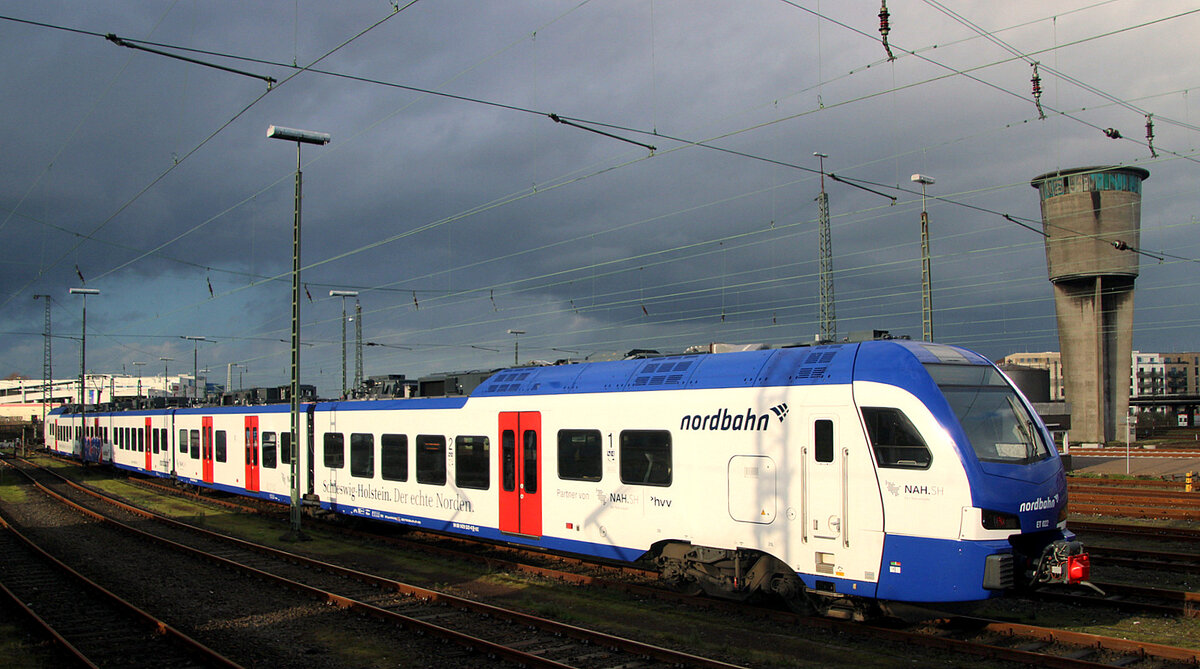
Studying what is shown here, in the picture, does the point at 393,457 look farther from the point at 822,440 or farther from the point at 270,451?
the point at 822,440

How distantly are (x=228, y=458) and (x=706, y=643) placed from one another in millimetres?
22201

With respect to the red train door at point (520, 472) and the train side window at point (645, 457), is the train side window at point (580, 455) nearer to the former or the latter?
the train side window at point (645, 457)

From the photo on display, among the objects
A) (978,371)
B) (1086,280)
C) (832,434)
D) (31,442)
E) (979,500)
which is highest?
(1086,280)

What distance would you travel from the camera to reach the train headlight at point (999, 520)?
9.15 m

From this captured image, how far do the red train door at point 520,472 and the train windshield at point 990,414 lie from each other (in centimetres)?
719

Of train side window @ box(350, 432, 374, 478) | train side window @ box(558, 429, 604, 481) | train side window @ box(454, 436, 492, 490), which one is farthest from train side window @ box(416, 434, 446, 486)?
train side window @ box(558, 429, 604, 481)

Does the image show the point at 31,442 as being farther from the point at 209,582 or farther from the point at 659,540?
the point at 659,540

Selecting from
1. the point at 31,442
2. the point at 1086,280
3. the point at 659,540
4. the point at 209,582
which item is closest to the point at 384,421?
the point at 209,582

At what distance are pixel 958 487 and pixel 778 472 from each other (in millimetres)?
2306

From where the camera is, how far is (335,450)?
832 inches

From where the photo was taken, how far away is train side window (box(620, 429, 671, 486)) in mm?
12336

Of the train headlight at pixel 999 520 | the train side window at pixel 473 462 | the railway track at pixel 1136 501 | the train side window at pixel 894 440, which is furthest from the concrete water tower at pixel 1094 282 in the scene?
the train side window at pixel 894 440

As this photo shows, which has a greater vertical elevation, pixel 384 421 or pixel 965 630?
pixel 384 421

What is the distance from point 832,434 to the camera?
1029 cm
